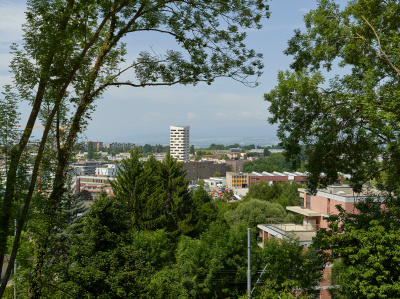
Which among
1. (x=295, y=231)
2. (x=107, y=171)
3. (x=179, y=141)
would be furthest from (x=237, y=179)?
(x=179, y=141)

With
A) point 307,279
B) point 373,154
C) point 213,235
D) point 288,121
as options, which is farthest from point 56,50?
point 213,235

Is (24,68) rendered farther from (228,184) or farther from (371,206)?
(228,184)

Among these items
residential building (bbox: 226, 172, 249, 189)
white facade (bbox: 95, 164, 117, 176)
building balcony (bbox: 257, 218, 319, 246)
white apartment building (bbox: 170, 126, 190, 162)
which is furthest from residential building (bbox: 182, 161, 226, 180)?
building balcony (bbox: 257, 218, 319, 246)

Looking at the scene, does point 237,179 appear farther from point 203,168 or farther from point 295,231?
point 295,231

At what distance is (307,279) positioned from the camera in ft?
27.1

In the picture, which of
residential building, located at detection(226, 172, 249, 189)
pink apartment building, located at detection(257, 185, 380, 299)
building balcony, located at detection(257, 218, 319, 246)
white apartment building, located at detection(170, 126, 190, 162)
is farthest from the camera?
white apartment building, located at detection(170, 126, 190, 162)

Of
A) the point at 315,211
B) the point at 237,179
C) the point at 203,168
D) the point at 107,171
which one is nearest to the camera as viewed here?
the point at 315,211

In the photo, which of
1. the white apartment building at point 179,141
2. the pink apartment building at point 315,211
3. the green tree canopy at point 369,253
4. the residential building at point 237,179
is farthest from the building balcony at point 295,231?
the white apartment building at point 179,141

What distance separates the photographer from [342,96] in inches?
255

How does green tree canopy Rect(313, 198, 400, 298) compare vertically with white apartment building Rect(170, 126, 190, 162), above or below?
below

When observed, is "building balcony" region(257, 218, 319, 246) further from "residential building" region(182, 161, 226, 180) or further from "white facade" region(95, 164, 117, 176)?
"residential building" region(182, 161, 226, 180)

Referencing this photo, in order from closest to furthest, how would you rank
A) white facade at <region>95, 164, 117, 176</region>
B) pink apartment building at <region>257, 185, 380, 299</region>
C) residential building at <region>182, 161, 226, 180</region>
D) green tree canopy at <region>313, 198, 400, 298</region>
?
green tree canopy at <region>313, 198, 400, 298</region>, pink apartment building at <region>257, 185, 380, 299</region>, white facade at <region>95, 164, 117, 176</region>, residential building at <region>182, 161, 226, 180</region>

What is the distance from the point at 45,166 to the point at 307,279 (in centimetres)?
634

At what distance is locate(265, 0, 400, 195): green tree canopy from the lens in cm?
650
